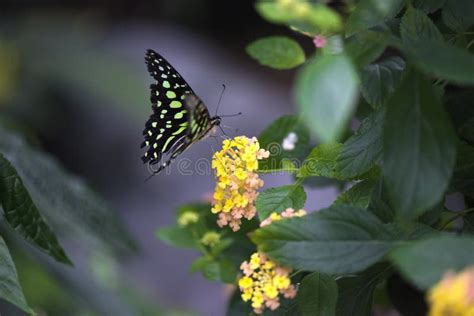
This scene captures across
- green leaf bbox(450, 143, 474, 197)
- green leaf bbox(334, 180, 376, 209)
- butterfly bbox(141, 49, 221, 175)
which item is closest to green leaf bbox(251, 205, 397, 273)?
green leaf bbox(334, 180, 376, 209)

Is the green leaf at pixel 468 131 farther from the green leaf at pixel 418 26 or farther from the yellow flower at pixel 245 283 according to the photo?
the yellow flower at pixel 245 283

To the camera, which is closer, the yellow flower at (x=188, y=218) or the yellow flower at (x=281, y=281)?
the yellow flower at (x=281, y=281)

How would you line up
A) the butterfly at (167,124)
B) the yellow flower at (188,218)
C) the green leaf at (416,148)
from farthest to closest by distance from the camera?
the yellow flower at (188,218), the butterfly at (167,124), the green leaf at (416,148)

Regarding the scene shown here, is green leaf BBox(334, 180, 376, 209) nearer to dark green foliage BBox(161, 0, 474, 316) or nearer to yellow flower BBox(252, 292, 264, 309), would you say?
dark green foliage BBox(161, 0, 474, 316)

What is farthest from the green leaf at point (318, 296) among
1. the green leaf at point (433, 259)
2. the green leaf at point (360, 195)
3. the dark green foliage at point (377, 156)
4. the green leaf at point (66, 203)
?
the green leaf at point (66, 203)

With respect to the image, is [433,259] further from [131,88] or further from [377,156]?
[131,88]

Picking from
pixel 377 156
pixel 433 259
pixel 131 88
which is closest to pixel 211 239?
pixel 377 156
